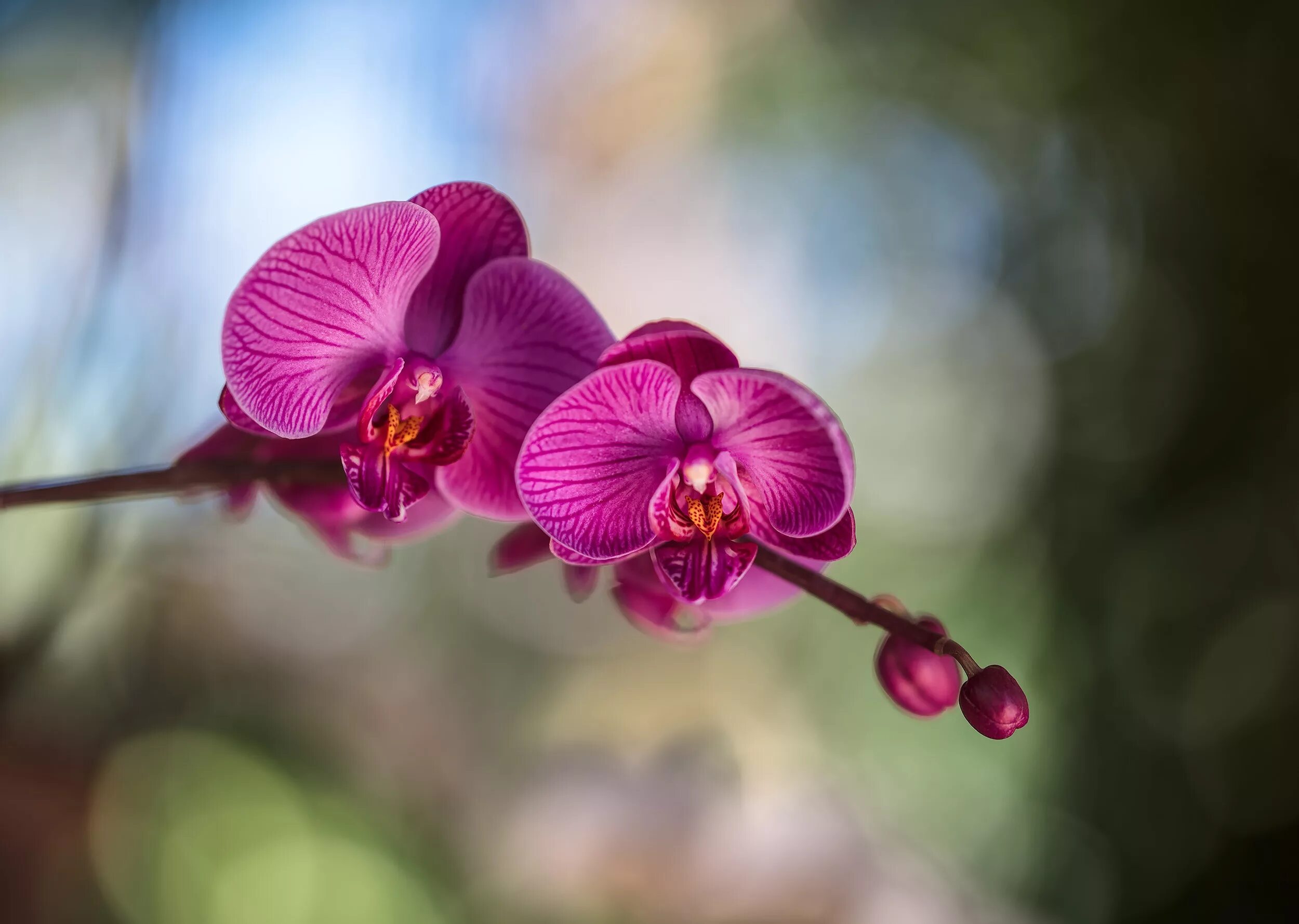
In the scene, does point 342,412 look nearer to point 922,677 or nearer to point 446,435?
point 446,435

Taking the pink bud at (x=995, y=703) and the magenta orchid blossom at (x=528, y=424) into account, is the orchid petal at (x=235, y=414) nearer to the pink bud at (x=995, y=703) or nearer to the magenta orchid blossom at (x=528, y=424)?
the magenta orchid blossom at (x=528, y=424)

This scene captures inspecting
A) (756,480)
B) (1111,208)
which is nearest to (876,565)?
(1111,208)

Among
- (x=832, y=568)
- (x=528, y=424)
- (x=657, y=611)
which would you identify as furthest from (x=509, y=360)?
(x=832, y=568)

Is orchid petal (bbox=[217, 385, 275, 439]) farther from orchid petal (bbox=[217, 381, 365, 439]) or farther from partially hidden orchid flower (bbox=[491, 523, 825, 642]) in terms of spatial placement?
partially hidden orchid flower (bbox=[491, 523, 825, 642])

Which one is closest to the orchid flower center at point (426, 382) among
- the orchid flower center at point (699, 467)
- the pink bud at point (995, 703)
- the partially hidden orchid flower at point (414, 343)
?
the partially hidden orchid flower at point (414, 343)

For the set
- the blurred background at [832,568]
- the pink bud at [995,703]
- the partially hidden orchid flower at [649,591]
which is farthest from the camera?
the blurred background at [832,568]

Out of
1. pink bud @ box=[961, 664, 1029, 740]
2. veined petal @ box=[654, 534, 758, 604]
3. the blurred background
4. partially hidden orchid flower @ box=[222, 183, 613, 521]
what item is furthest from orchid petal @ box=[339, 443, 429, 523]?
the blurred background
